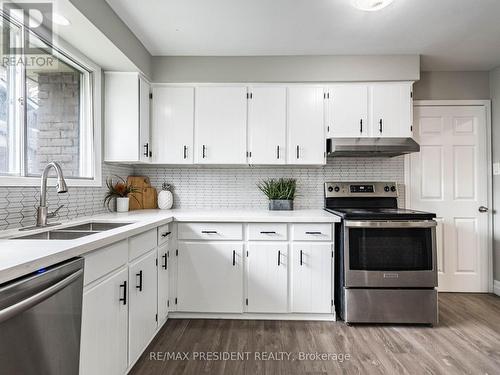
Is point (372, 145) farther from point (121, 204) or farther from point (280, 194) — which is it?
point (121, 204)

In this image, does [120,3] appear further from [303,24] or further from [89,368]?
[89,368]

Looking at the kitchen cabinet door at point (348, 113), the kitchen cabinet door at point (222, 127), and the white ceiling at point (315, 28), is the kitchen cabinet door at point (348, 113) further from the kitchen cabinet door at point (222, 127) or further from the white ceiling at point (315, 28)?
the kitchen cabinet door at point (222, 127)

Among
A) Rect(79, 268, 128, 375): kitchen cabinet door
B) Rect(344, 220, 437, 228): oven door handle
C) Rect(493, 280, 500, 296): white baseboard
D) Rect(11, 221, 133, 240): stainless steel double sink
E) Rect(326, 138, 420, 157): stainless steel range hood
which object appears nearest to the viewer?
Rect(79, 268, 128, 375): kitchen cabinet door

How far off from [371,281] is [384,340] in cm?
42

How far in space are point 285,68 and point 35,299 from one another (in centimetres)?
259

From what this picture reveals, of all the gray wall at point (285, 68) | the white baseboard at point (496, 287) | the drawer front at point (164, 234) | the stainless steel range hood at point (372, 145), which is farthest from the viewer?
→ the white baseboard at point (496, 287)

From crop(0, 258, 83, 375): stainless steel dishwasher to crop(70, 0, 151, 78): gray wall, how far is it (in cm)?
149

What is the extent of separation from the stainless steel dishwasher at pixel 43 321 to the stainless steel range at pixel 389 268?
6.24 feet

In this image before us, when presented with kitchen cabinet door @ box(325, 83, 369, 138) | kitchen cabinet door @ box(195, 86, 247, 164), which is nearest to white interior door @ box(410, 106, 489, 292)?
kitchen cabinet door @ box(325, 83, 369, 138)

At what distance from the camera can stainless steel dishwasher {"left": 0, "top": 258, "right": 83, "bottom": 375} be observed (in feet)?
2.68

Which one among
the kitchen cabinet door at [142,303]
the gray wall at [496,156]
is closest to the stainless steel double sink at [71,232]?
the kitchen cabinet door at [142,303]

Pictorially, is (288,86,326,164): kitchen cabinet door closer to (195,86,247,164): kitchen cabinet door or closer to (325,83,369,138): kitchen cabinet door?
(325,83,369,138): kitchen cabinet door

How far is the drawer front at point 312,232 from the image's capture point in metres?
2.41

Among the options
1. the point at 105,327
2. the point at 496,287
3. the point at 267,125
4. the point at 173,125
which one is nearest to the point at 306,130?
the point at 267,125
